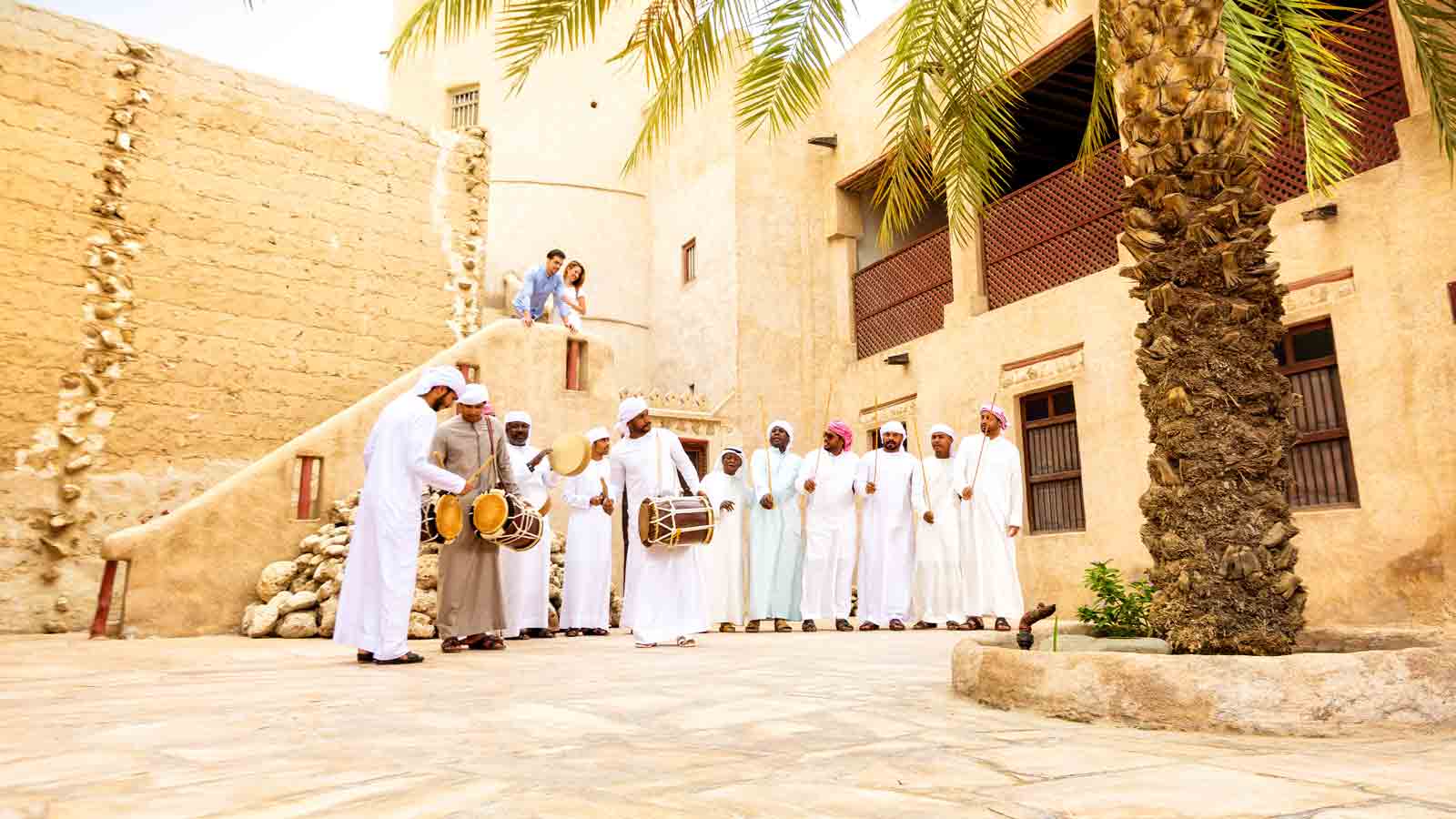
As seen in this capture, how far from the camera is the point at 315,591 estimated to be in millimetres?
7805

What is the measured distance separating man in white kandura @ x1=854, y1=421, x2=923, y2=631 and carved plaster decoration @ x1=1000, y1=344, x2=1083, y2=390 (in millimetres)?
2442

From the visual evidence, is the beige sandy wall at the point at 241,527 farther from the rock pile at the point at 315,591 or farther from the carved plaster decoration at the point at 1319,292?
the carved plaster decoration at the point at 1319,292

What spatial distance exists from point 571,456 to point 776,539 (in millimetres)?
3173

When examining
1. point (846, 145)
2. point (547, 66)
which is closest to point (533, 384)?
point (846, 145)

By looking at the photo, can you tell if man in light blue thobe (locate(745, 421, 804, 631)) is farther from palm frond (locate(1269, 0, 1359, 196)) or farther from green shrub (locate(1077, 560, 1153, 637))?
green shrub (locate(1077, 560, 1153, 637))

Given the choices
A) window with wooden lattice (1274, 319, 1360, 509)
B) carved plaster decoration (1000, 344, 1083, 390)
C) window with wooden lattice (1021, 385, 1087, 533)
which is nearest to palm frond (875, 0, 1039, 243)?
window with wooden lattice (1274, 319, 1360, 509)

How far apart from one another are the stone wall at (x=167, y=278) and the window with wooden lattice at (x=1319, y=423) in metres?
A: 8.72

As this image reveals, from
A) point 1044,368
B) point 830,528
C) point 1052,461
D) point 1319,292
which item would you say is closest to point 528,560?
point 830,528

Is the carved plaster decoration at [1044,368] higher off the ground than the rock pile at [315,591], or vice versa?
the carved plaster decoration at [1044,368]

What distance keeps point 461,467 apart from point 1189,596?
4501mm

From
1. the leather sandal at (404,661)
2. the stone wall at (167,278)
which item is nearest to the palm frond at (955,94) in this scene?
the leather sandal at (404,661)

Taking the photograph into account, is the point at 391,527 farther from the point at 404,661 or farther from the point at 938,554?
the point at 938,554

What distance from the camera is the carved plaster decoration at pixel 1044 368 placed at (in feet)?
34.9

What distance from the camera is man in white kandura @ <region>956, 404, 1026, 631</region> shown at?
8.69m
